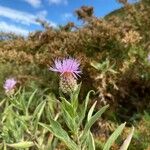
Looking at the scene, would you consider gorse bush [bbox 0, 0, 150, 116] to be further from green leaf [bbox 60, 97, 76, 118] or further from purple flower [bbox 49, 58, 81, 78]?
green leaf [bbox 60, 97, 76, 118]

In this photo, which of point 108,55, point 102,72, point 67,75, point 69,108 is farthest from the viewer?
point 108,55

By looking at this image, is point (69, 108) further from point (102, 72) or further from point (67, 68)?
point (102, 72)

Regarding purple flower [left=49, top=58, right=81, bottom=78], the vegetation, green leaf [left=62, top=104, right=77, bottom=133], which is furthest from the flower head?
the vegetation

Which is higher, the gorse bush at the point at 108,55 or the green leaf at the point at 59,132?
the gorse bush at the point at 108,55

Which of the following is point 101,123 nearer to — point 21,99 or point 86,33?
point 86,33

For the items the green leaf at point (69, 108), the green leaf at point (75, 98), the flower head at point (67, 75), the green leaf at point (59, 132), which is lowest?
the green leaf at point (59, 132)

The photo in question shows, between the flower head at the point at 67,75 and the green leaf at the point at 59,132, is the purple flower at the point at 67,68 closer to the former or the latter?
the flower head at the point at 67,75

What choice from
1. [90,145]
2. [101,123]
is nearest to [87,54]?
[101,123]

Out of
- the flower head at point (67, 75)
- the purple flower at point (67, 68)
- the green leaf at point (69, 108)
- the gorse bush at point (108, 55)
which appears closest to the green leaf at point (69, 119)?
the green leaf at point (69, 108)

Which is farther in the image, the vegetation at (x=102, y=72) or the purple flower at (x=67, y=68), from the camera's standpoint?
the vegetation at (x=102, y=72)

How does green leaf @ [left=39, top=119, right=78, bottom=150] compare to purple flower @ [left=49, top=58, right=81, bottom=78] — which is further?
purple flower @ [left=49, top=58, right=81, bottom=78]

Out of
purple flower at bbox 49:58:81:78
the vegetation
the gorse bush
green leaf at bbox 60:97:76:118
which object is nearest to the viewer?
green leaf at bbox 60:97:76:118

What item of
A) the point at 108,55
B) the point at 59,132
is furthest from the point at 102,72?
the point at 59,132
